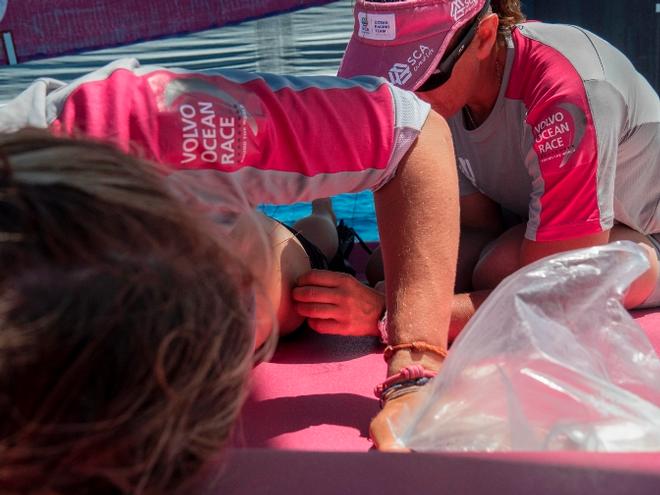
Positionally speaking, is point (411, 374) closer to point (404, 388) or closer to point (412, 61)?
point (404, 388)

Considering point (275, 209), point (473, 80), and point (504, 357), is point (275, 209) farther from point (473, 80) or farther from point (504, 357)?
point (504, 357)

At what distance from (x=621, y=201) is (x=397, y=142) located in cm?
75

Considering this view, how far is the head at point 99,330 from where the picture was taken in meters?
0.43

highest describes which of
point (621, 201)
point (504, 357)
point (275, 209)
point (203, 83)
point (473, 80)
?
point (203, 83)

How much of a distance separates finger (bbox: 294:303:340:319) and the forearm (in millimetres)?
317

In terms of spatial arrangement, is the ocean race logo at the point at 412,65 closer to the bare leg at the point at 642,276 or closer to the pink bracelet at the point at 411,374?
the bare leg at the point at 642,276

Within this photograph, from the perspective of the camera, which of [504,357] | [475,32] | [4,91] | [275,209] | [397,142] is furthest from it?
[4,91]

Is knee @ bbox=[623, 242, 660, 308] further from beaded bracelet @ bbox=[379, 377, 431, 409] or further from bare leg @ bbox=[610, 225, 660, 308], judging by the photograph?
beaded bracelet @ bbox=[379, 377, 431, 409]

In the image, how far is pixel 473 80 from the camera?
61.8 inches

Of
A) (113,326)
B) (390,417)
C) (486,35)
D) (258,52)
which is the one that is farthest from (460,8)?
(258,52)

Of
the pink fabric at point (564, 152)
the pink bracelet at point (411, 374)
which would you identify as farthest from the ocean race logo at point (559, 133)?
the pink bracelet at point (411, 374)

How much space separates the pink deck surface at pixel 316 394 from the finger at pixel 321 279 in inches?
5.4

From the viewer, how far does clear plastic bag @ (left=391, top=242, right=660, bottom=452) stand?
0.72 meters

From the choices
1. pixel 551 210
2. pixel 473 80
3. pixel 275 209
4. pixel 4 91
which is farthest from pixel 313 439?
pixel 4 91
